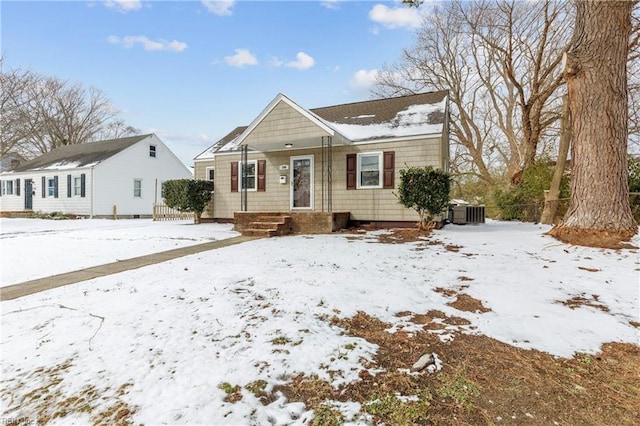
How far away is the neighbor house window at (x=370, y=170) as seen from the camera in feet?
35.6

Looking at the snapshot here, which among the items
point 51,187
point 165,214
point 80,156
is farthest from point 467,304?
point 51,187

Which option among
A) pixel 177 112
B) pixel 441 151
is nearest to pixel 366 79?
pixel 177 112

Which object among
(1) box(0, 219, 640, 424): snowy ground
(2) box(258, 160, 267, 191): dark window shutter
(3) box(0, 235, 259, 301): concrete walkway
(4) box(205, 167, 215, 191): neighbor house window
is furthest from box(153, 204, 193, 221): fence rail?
(1) box(0, 219, 640, 424): snowy ground

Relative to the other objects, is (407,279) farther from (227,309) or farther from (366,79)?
(366,79)

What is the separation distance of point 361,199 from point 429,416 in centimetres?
949

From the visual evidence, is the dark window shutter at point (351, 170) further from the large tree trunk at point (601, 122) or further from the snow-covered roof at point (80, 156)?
the snow-covered roof at point (80, 156)

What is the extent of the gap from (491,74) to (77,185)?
91.5 ft

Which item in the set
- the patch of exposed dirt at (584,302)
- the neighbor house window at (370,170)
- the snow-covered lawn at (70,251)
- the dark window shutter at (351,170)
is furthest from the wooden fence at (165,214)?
the patch of exposed dirt at (584,302)

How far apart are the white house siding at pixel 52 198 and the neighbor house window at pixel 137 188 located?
8.67 feet

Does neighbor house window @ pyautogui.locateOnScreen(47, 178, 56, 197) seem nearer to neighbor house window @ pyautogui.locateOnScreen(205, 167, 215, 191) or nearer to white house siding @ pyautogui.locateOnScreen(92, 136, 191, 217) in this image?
white house siding @ pyautogui.locateOnScreen(92, 136, 191, 217)

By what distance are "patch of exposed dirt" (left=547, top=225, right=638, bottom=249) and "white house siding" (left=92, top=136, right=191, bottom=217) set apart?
21517mm

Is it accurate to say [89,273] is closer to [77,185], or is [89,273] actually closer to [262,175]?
[262,175]

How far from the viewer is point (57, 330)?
298 centimetres

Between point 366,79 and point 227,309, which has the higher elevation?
point 366,79
